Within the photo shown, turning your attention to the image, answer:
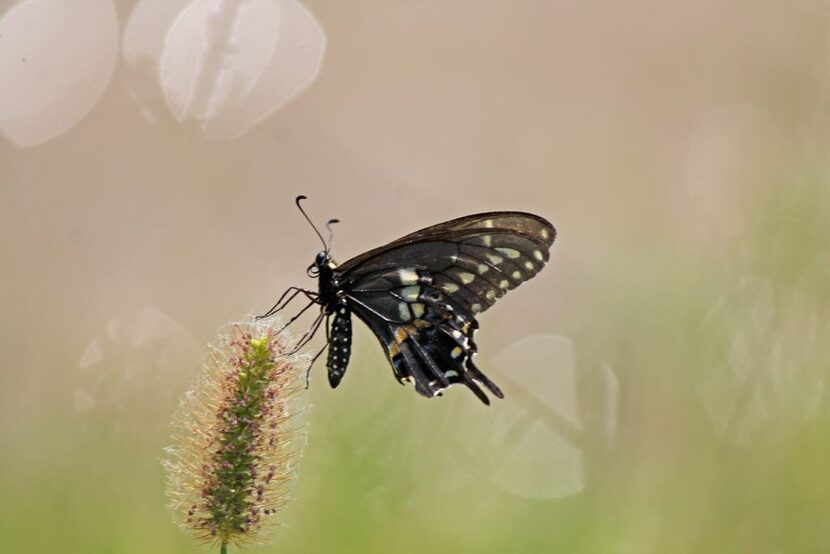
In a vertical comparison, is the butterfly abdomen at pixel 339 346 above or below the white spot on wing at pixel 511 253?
above

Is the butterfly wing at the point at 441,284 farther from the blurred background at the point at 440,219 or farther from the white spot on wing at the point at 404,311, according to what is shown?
the blurred background at the point at 440,219

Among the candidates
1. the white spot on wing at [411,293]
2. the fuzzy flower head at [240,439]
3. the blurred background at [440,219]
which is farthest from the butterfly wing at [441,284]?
the fuzzy flower head at [240,439]

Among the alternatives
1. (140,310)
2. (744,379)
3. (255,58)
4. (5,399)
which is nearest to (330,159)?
(255,58)

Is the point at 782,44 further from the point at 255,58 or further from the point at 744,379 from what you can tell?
the point at 255,58

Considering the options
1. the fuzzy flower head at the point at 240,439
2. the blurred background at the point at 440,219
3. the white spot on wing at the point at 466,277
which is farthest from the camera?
the white spot on wing at the point at 466,277

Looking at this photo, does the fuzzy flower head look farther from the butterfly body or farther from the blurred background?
the butterfly body

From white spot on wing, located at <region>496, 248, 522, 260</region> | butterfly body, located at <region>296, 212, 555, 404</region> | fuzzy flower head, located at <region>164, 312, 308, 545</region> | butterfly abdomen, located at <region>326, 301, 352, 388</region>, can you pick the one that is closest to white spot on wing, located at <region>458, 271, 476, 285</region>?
butterfly body, located at <region>296, 212, 555, 404</region>
